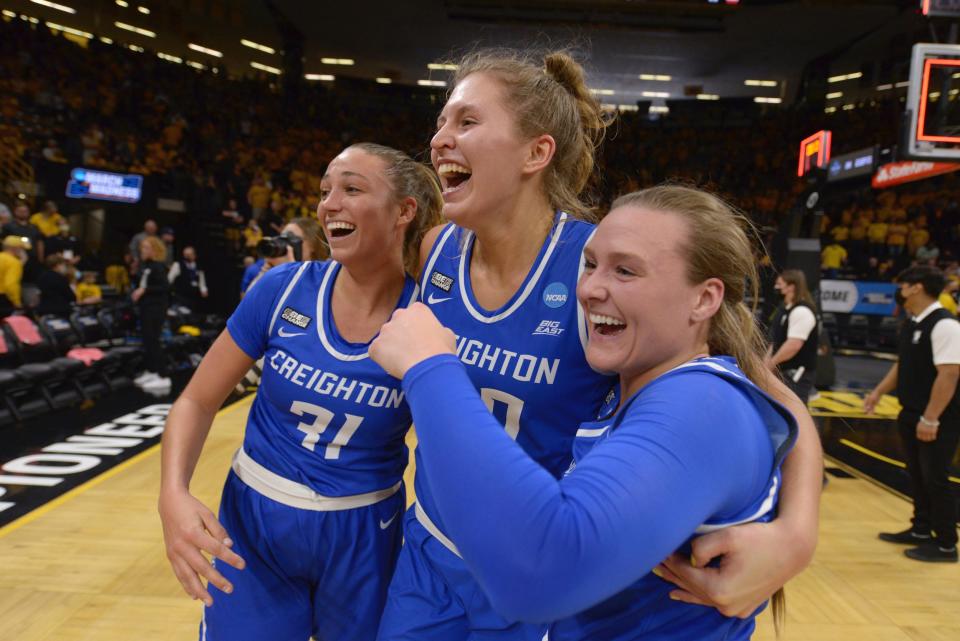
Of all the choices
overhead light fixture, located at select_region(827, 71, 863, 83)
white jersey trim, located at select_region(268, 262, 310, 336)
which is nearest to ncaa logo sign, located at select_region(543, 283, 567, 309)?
white jersey trim, located at select_region(268, 262, 310, 336)

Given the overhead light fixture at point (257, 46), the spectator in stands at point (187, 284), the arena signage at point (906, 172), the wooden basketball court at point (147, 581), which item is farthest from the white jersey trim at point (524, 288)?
the overhead light fixture at point (257, 46)

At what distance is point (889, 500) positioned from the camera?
5.31m

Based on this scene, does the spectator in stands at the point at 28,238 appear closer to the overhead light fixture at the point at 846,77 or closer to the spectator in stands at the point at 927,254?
the spectator in stands at the point at 927,254

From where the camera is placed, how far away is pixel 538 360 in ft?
4.61

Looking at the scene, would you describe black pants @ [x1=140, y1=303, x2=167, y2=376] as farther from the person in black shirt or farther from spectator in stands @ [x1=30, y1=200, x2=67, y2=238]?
the person in black shirt

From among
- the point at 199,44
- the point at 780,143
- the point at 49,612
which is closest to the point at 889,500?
the point at 49,612

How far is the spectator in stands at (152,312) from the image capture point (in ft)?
26.8

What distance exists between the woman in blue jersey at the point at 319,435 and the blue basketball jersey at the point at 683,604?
0.80 metres

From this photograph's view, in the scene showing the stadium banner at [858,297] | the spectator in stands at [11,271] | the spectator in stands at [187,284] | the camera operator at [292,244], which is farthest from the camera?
the stadium banner at [858,297]

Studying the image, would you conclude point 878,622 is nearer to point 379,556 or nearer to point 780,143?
point 379,556

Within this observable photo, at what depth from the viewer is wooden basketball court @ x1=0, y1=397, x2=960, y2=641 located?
3143mm

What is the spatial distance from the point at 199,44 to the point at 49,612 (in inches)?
797

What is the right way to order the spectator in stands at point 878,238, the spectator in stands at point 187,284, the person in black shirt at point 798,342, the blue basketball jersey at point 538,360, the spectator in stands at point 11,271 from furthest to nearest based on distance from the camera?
the spectator in stands at point 878,238 → the spectator in stands at point 187,284 → the spectator in stands at point 11,271 → the person in black shirt at point 798,342 → the blue basketball jersey at point 538,360

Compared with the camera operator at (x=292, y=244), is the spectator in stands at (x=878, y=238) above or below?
above
